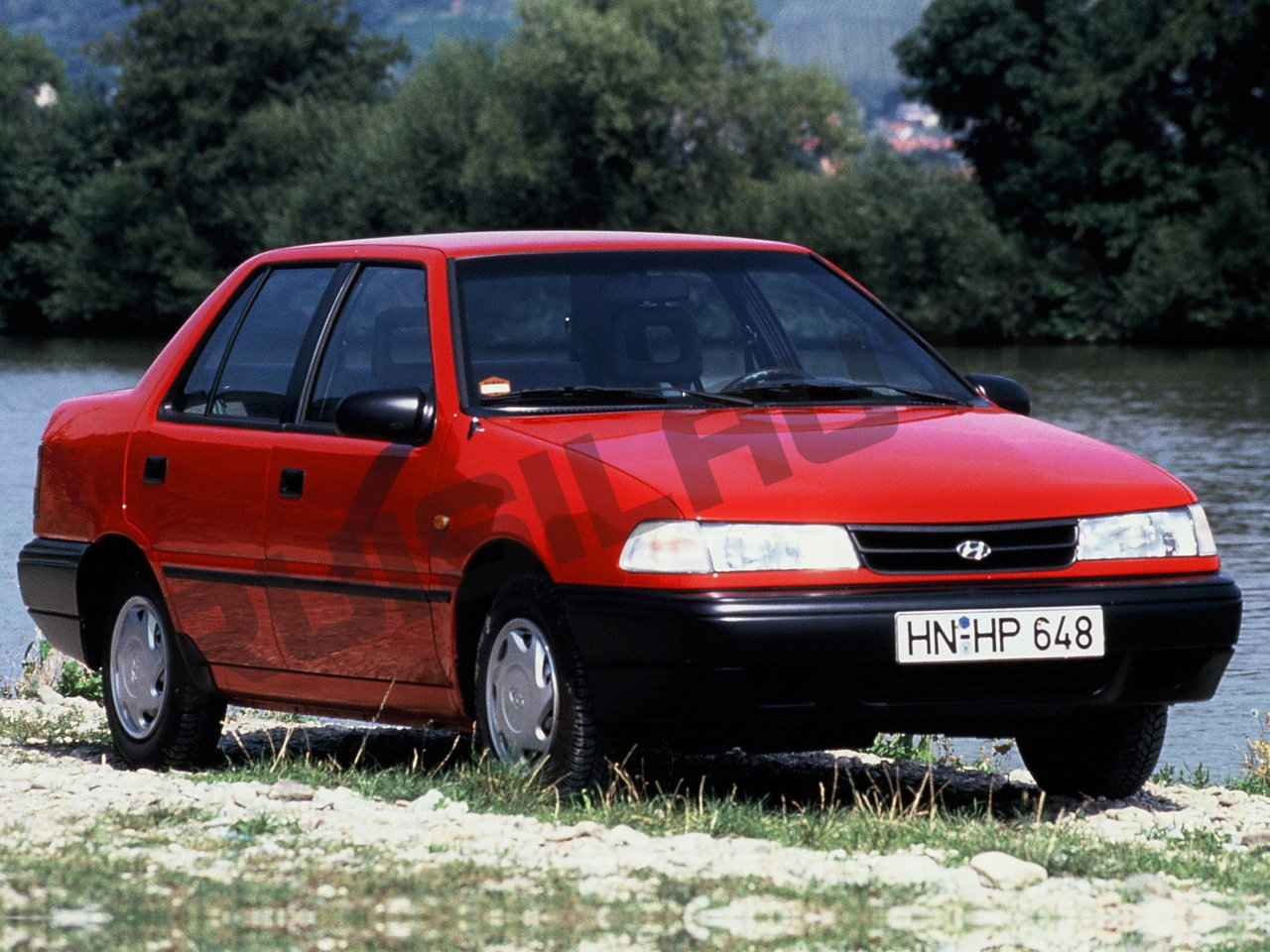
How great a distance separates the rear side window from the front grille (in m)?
2.28

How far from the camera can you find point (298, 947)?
445 cm

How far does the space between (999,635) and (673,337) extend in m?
1.57

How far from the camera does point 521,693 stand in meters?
6.41

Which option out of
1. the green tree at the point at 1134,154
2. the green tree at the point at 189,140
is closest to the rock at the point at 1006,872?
the green tree at the point at 1134,154

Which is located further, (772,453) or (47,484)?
(47,484)

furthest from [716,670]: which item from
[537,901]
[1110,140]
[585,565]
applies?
[1110,140]

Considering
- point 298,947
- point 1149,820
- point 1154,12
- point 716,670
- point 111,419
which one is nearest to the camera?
point 298,947

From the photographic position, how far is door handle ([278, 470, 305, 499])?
718 centimetres

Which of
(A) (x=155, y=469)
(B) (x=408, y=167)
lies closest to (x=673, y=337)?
(A) (x=155, y=469)

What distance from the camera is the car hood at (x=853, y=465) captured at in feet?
19.8

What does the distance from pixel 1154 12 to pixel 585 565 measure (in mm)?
58446

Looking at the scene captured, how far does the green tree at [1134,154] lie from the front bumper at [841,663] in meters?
49.9

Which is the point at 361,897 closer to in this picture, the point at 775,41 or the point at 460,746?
the point at 460,746

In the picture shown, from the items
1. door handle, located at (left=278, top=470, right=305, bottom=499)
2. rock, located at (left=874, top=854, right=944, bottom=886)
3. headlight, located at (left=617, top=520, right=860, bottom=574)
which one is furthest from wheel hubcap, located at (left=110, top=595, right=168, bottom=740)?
rock, located at (left=874, top=854, right=944, bottom=886)
